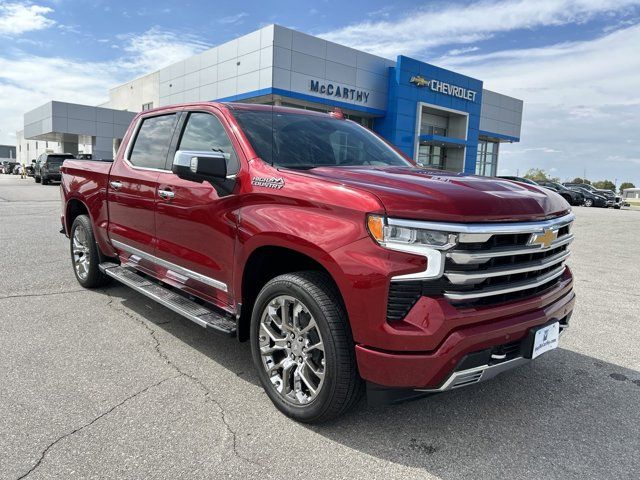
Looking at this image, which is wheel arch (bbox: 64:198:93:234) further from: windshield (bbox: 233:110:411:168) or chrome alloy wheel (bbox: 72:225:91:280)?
windshield (bbox: 233:110:411:168)

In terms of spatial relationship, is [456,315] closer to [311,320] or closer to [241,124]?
[311,320]

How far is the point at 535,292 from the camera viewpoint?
293 cm

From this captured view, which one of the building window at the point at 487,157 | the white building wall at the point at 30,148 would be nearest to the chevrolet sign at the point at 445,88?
the building window at the point at 487,157

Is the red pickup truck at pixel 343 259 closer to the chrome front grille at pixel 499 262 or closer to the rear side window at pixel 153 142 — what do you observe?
the chrome front grille at pixel 499 262

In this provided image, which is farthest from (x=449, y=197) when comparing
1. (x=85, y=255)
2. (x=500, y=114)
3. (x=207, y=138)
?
(x=500, y=114)

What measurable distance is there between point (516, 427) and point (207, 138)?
9.80 feet

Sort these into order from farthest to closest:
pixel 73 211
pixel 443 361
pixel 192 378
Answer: pixel 73 211, pixel 192 378, pixel 443 361

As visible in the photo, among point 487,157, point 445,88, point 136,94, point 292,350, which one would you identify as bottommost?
point 292,350

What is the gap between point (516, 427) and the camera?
2.96 metres

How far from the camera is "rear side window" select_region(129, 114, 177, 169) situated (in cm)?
431

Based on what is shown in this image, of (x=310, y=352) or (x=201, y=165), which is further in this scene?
(x=201, y=165)

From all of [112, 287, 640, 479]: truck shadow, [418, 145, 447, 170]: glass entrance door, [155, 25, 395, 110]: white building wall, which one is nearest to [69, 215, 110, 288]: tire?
[112, 287, 640, 479]: truck shadow

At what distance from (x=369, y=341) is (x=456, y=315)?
45 cm

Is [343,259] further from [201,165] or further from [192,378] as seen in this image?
[192,378]
